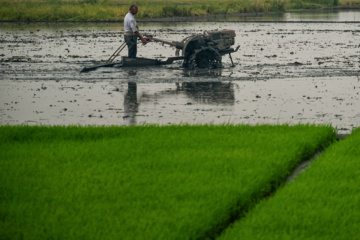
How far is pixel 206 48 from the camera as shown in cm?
1919

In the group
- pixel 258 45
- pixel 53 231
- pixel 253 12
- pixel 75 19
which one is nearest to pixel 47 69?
pixel 258 45

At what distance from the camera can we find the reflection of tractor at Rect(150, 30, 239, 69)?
63.0 feet

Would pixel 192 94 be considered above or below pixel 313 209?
below

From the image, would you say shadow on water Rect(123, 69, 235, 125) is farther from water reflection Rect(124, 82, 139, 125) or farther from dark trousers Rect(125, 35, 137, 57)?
dark trousers Rect(125, 35, 137, 57)

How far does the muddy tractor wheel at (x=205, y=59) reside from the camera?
763 inches

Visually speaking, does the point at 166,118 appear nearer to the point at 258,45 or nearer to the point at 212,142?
the point at 212,142

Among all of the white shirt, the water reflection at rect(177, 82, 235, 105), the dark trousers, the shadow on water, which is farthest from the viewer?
the dark trousers

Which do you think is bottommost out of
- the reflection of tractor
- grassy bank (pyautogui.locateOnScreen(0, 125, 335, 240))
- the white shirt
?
grassy bank (pyautogui.locateOnScreen(0, 125, 335, 240))

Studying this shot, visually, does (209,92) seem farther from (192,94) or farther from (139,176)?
(139,176)

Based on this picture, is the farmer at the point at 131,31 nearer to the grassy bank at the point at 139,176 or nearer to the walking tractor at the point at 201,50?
the walking tractor at the point at 201,50

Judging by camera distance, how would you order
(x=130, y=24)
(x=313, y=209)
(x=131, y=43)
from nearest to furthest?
(x=313, y=209) < (x=130, y=24) < (x=131, y=43)

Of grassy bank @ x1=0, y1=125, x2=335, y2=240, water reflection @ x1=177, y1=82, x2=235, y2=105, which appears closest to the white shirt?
water reflection @ x1=177, y1=82, x2=235, y2=105

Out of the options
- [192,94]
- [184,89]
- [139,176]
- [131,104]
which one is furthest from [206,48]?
[139,176]

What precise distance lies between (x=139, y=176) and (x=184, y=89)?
850 centimetres
